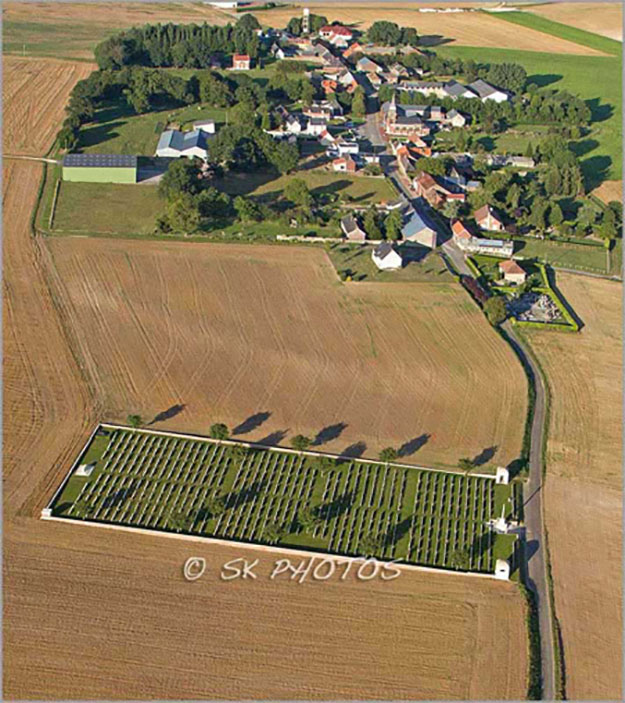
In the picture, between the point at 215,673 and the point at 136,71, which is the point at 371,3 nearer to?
the point at 136,71

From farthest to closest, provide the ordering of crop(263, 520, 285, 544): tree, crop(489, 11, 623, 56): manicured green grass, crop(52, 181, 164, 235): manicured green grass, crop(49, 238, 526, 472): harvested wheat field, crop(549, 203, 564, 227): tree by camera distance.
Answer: crop(489, 11, 623, 56): manicured green grass
crop(549, 203, 564, 227): tree
crop(52, 181, 164, 235): manicured green grass
crop(49, 238, 526, 472): harvested wheat field
crop(263, 520, 285, 544): tree

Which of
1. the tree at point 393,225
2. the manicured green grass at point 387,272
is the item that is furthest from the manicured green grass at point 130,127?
the tree at point 393,225

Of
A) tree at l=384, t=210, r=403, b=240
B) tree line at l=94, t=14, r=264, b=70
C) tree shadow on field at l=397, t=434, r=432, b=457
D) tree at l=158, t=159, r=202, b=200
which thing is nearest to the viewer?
tree shadow on field at l=397, t=434, r=432, b=457

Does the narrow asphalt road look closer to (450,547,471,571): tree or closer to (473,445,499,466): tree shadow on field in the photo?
(473,445,499,466): tree shadow on field

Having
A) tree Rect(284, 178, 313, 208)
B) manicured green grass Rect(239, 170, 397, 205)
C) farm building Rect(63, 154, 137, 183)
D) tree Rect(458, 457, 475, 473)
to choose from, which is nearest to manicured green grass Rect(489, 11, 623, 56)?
manicured green grass Rect(239, 170, 397, 205)

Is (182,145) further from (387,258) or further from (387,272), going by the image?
(387,272)

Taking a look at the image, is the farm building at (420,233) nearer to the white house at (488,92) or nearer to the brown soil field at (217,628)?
the brown soil field at (217,628)

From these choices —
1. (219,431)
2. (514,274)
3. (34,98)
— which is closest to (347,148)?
(514,274)

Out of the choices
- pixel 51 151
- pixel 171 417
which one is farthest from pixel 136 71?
pixel 171 417
